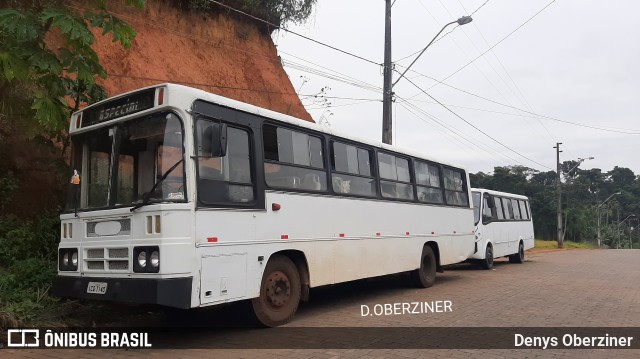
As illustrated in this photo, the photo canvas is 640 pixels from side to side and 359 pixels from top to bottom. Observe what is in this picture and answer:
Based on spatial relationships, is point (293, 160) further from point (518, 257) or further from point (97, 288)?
point (518, 257)

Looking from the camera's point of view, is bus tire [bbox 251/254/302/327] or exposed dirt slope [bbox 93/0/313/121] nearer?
bus tire [bbox 251/254/302/327]

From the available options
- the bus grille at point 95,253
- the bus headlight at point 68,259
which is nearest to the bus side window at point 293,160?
the bus grille at point 95,253

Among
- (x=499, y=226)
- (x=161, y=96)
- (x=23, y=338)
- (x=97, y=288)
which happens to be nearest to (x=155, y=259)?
(x=97, y=288)

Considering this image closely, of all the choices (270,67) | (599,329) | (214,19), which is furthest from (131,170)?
(270,67)

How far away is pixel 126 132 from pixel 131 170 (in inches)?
19.1

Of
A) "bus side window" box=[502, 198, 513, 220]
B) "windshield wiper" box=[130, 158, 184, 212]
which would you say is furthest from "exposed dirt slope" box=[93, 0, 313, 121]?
"windshield wiper" box=[130, 158, 184, 212]

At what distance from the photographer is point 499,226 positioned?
18.6 metres

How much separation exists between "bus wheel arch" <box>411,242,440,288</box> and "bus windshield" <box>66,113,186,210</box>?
7018 millimetres

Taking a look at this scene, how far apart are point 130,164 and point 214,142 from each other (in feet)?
4.27

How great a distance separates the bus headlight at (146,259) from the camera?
19.1 feet

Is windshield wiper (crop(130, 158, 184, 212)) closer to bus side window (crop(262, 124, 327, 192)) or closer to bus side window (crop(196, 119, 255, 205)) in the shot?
bus side window (crop(196, 119, 255, 205))

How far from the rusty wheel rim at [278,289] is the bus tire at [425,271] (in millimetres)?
4925

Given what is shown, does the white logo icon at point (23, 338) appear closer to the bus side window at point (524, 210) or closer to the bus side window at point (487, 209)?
the bus side window at point (487, 209)

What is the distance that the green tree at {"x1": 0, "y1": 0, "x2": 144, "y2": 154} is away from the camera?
20.5 feet
